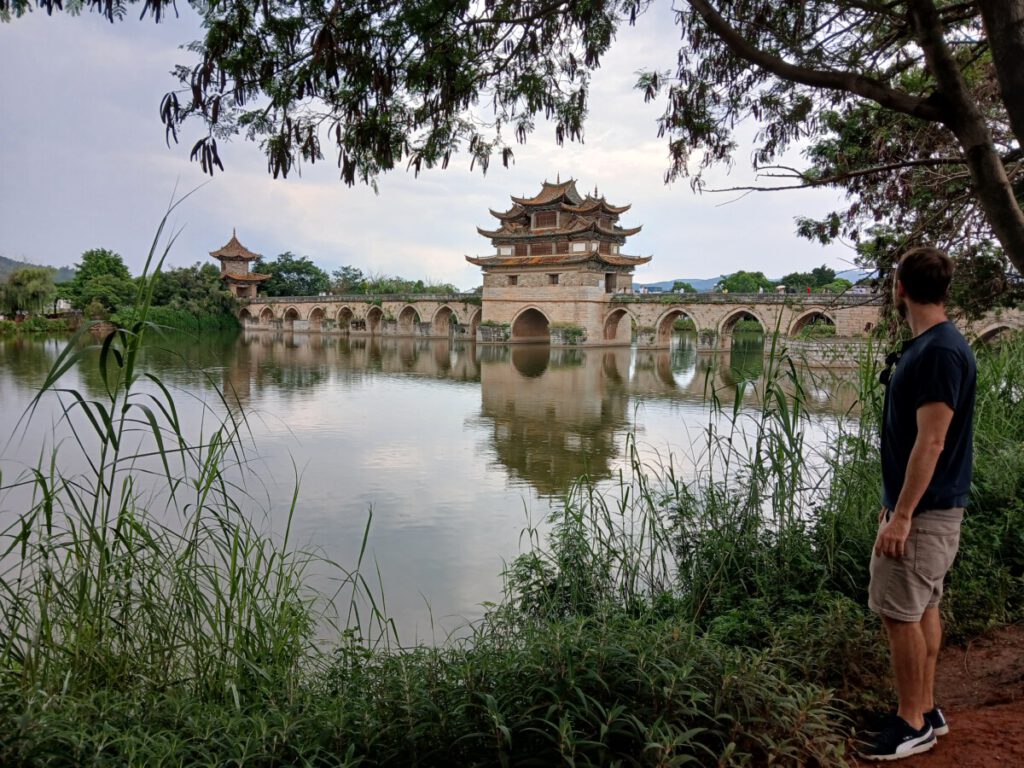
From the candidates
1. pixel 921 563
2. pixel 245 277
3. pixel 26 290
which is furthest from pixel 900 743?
pixel 245 277

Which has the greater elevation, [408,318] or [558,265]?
[558,265]

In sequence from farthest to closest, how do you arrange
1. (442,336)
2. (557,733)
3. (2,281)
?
(442,336) → (2,281) → (557,733)

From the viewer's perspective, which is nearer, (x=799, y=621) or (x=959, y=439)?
(x=959, y=439)

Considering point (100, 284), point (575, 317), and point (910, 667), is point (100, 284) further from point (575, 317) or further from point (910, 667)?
point (910, 667)

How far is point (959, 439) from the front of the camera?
1.65 metres

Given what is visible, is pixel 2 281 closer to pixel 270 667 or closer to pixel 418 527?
pixel 418 527

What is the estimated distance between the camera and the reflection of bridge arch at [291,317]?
1634 inches

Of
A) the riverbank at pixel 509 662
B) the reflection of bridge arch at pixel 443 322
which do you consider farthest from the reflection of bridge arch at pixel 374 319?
the riverbank at pixel 509 662

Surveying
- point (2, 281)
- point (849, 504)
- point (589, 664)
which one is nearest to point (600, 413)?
point (849, 504)

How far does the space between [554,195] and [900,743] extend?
1136 inches

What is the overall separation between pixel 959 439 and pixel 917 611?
447 millimetres

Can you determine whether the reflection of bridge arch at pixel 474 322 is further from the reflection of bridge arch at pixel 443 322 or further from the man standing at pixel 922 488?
the man standing at pixel 922 488

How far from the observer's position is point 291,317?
4325 cm

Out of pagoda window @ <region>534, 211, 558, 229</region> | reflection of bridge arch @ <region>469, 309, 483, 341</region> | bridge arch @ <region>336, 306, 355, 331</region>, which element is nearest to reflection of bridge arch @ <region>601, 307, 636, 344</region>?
pagoda window @ <region>534, 211, 558, 229</region>
